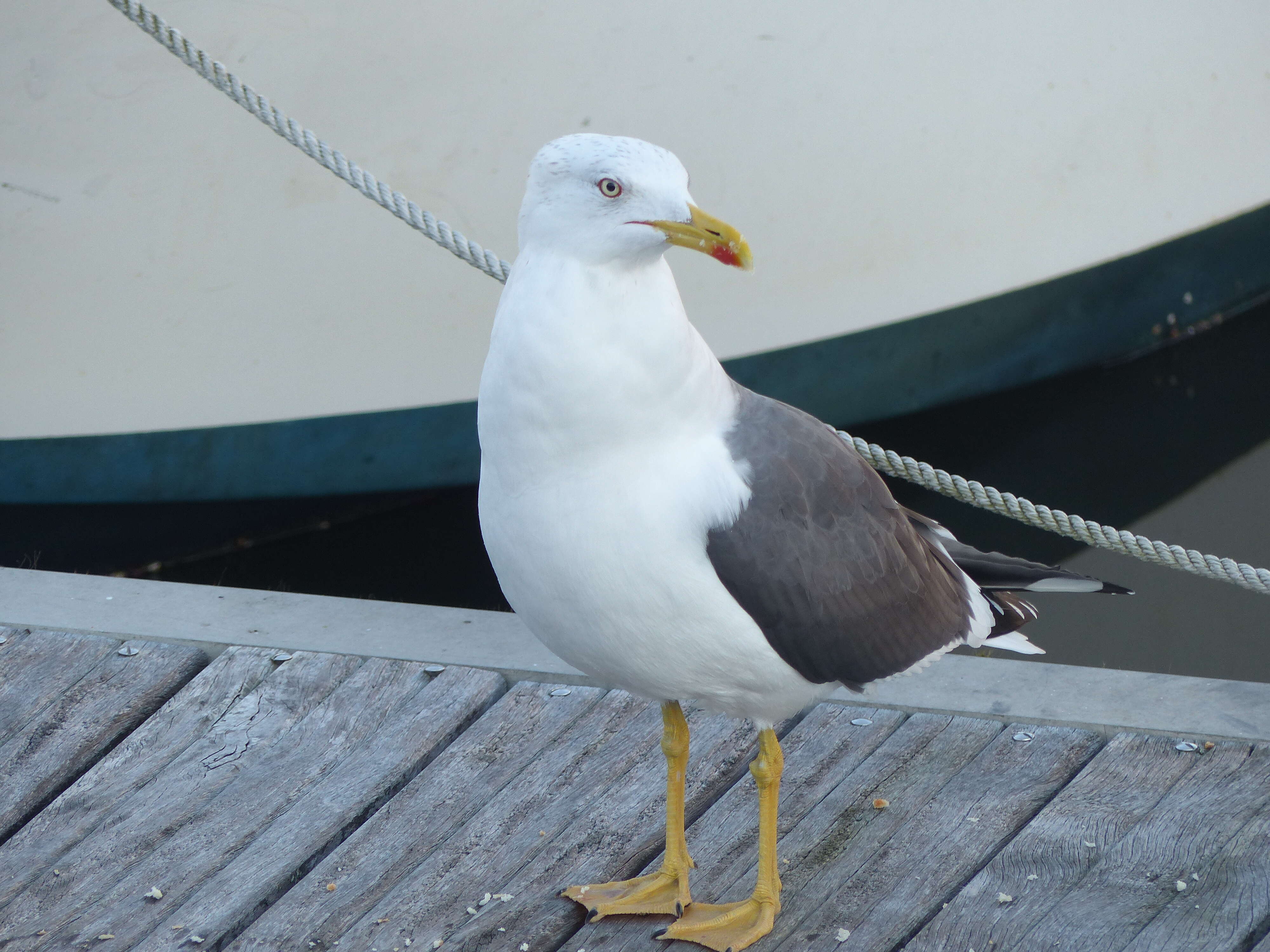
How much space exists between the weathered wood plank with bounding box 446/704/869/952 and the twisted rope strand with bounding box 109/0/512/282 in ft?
3.78

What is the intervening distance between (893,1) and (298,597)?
2.79 meters

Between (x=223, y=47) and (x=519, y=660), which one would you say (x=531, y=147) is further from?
(x=519, y=660)

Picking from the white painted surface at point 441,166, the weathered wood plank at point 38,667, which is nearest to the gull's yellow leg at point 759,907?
the weathered wood plank at point 38,667

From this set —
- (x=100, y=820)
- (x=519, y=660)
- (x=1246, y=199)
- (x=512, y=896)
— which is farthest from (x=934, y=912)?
(x=1246, y=199)

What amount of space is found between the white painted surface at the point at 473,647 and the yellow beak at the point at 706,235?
102cm

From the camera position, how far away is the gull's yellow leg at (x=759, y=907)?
82.1 inches

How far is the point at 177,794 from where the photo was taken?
243 cm

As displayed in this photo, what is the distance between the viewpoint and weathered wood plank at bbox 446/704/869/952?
2154 millimetres

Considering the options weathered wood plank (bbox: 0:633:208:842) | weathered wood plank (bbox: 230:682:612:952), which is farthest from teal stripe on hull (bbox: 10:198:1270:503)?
weathered wood plank (bbox: 230:682:612:952)

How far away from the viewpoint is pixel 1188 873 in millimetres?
2143

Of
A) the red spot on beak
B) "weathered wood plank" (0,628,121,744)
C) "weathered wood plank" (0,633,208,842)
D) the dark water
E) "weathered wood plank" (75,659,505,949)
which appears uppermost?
the red spot on beak

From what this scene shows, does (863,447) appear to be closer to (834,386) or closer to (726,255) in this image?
(726,255)

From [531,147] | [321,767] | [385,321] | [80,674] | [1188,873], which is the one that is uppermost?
[531,147]

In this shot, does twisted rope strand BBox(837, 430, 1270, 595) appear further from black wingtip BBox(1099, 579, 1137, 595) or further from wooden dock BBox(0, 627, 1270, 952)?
wooden dock BBox(0, 627, 1270, 952)
